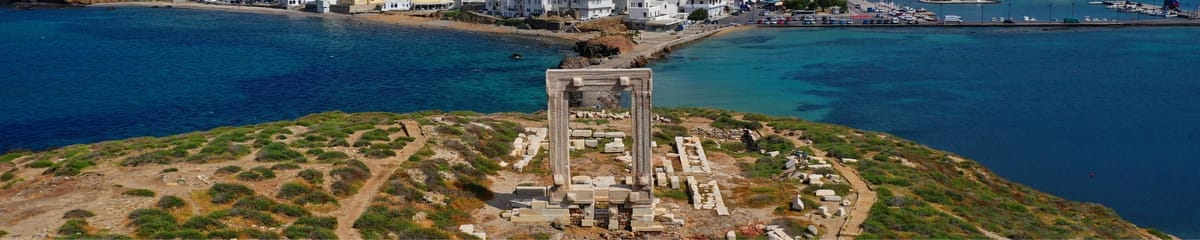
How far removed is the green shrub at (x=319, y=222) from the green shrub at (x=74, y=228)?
5.43 meters

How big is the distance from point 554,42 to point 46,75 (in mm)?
52919

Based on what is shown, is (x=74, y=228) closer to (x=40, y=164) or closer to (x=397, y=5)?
(x=40, y=164)

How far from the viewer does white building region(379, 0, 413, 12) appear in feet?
524

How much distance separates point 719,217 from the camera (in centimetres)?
3125

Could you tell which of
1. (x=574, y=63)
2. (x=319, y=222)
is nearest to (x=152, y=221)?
(x=319, y=222)

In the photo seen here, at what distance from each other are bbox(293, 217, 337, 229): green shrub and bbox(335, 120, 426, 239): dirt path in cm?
21

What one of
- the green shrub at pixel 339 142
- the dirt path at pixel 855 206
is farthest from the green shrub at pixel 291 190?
the dirt path at pixel 855 206

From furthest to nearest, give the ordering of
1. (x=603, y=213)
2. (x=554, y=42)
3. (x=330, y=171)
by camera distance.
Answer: (x=554, y=42) → (x=330, y=171) → (x=603, y=213)

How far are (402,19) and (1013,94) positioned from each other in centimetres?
9565

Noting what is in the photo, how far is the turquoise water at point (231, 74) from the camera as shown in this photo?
2749 inches

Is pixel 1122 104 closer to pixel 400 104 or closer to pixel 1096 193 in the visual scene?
pixel 1096 193

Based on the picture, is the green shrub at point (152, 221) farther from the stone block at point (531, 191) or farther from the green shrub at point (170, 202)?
the stone block at point (531, 191)

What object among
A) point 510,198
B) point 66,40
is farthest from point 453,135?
point 66,40

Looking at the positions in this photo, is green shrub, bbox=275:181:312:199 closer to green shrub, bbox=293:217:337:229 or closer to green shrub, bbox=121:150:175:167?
green shrub, bbox=293:217:337:229
